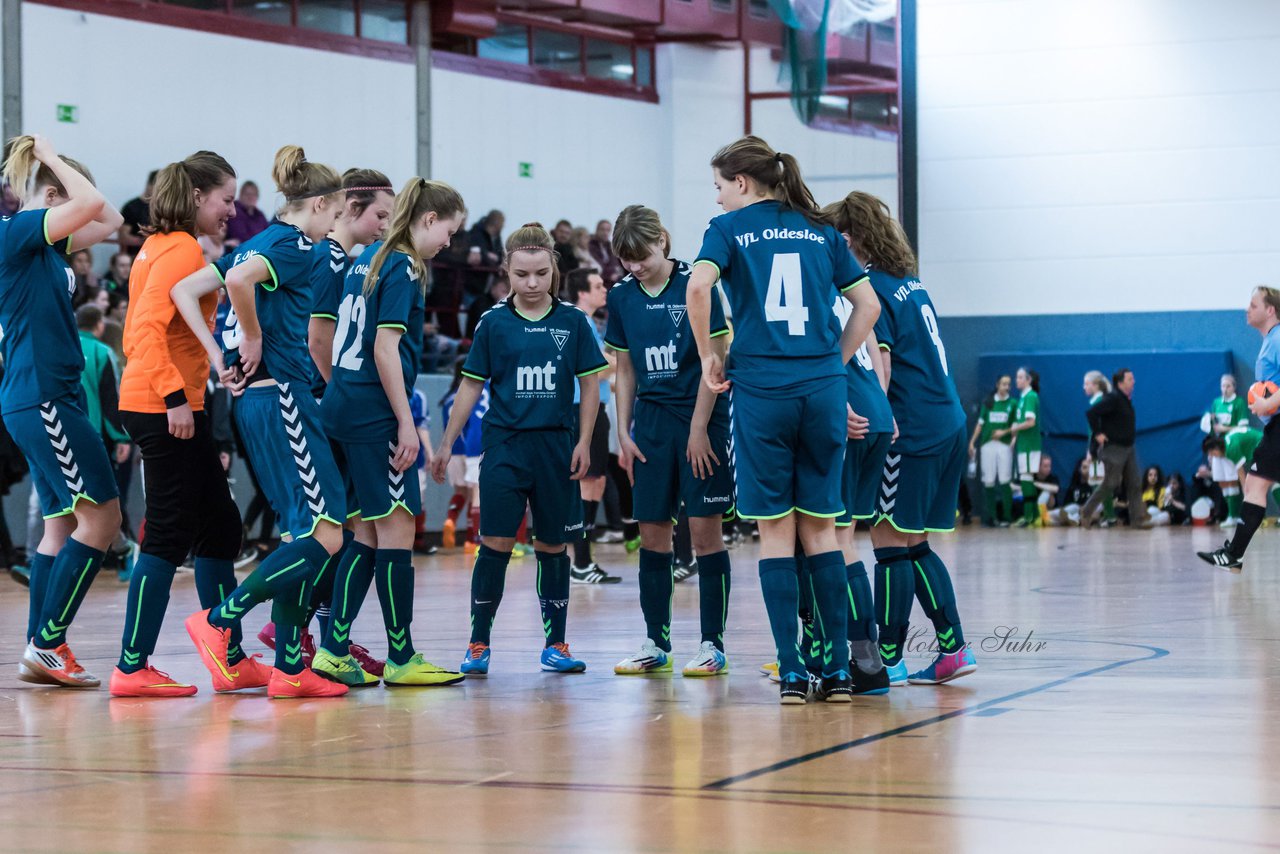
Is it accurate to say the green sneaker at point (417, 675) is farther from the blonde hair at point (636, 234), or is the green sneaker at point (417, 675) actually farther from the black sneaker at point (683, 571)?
the black sneaker at point (683, 571)

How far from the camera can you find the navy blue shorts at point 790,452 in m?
5.29

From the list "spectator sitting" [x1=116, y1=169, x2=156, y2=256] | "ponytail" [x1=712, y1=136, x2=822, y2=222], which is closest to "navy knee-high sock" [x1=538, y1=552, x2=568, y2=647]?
"ponytail" [x1=712, y1=136, x2=822, y2=222]

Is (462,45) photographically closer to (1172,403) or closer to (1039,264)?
(1039,264)

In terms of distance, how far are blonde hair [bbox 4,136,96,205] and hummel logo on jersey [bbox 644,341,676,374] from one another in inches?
80.3

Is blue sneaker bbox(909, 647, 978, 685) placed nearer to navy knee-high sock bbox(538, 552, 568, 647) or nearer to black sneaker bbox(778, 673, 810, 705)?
black sneaker bbox(778, 673, 810, 705)

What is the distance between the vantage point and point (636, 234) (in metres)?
6.28

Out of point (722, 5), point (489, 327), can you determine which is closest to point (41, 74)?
point (722, 5)

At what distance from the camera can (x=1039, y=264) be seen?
70.0 feet

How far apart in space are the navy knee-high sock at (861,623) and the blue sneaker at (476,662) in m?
1.37

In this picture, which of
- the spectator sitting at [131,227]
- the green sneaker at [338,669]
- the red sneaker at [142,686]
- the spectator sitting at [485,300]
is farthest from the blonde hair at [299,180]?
the spectator sitting at [485,300]

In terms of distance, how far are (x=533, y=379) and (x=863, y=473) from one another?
1292mm

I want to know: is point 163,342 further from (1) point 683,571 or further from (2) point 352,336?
(1) point 683,571

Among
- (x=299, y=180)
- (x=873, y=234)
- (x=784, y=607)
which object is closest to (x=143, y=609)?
(x=299, y=180)

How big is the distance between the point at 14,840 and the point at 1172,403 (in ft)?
61.1
